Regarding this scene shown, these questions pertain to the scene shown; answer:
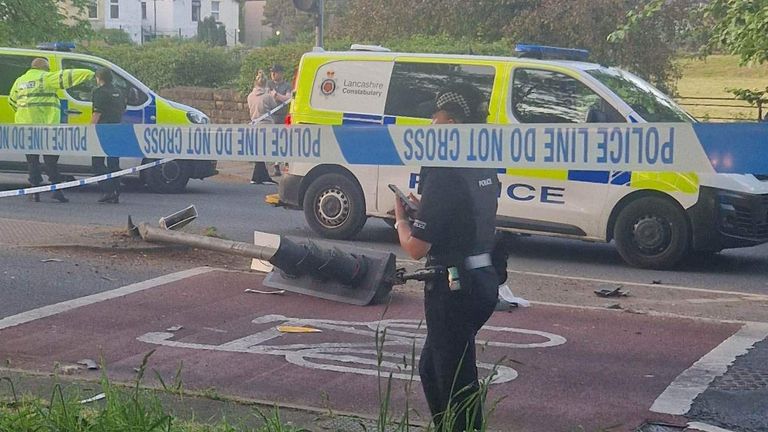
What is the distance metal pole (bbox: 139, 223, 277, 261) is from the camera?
9.57 metres

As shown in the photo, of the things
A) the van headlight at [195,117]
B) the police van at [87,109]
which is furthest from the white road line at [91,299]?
the van headlight at [195,117]

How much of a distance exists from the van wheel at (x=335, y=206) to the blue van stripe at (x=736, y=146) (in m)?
8.00

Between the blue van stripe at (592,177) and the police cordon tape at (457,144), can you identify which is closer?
the police cordon tape at (457,144)

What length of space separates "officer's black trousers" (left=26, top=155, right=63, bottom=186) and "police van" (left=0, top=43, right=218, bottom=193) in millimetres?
250

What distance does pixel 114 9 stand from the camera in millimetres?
69562

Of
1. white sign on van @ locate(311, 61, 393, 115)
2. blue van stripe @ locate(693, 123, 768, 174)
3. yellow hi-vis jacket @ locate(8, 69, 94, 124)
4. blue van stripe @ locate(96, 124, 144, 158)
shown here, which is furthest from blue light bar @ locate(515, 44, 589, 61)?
blue van stripe @ locate(693, 123, 768, 174)

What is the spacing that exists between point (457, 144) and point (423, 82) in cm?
691

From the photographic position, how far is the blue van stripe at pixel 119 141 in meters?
5.94

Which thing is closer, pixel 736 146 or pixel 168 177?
pixel 736 146

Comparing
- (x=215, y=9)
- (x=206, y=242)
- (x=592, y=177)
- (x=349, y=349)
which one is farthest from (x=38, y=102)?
(x=215, y=9)

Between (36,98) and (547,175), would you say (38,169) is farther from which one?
(547,175)

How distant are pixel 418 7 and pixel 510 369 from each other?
1909cm

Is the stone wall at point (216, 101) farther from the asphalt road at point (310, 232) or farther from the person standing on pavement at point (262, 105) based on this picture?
the asphalt road at point (310, 232)

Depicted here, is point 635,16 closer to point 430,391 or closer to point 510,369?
point 510,369
